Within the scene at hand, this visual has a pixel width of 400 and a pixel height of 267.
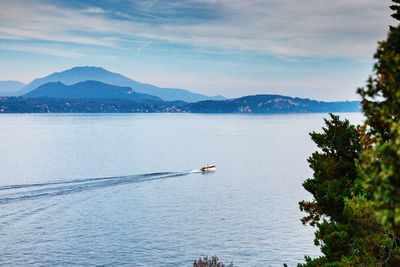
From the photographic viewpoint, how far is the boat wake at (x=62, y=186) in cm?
6921

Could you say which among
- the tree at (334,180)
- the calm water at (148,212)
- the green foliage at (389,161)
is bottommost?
the calm water at (148,212)

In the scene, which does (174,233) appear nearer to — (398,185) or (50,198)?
(50,198)

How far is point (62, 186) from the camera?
78.8 meters

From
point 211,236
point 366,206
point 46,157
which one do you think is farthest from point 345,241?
point 46,157

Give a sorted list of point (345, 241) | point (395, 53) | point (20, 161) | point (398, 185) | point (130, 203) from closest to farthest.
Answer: point (398, 185) < point (395, 53) < point (345, 241) < point (130, 203) < point (20, 161)

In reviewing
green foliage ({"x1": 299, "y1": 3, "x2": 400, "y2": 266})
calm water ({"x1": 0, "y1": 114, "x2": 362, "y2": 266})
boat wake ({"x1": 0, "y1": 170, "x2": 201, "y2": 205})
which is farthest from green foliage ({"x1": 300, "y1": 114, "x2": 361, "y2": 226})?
boat wake ({"x1": 0, "y1": 170, "x2": 201, "y2": 205})

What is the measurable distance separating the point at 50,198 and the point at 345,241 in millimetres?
55892

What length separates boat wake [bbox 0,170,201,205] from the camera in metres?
69.2

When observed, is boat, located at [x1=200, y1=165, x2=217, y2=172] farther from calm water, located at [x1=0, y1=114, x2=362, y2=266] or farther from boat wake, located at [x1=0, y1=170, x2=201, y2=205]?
boat wake, located at [x1=0, y1=170, x2=201, y2=205]

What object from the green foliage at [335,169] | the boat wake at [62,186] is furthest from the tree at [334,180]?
the boat wake at [62,186]

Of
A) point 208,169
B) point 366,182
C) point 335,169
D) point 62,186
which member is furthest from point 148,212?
point 366,182

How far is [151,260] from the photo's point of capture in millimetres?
44875

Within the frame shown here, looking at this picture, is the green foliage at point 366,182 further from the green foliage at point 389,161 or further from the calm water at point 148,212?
the calm water at point 148,212

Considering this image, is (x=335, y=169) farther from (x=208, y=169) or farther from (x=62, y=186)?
(x=208, y=169)
